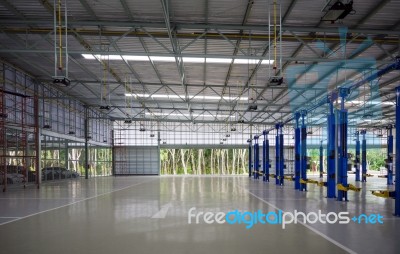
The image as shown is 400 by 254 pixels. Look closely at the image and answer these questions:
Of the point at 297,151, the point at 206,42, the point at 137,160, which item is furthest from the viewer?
the point at 137,160

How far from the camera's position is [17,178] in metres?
21.2

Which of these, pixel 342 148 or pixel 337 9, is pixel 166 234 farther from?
pixel 342 148

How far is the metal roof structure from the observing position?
1301 centimetres

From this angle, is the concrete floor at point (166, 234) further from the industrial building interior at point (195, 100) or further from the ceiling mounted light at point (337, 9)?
the ceiling mounted light at point (337, 9)

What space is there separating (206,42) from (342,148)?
8283mm

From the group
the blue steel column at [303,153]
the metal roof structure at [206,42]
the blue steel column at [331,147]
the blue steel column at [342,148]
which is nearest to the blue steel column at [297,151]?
the blue steel column at [303,153]

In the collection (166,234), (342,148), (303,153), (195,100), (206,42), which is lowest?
(166,234)

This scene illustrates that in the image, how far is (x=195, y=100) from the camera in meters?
30.7

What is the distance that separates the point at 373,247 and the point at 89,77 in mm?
21908

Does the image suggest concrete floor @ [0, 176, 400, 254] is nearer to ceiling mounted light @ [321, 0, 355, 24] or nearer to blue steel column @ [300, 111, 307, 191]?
ceiling mounted light @ [321, 0, 355, 24]

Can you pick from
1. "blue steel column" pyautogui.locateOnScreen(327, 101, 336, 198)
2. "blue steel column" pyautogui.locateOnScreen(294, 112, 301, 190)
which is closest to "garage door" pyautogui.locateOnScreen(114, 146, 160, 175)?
"blue steel column" pyautogui.locateOnScreen(294, 112, 301, 190)

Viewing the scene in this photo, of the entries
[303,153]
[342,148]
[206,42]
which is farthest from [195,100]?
[342,148]

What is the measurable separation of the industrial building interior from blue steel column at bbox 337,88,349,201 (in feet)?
0.15

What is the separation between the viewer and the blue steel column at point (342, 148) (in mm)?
12398
